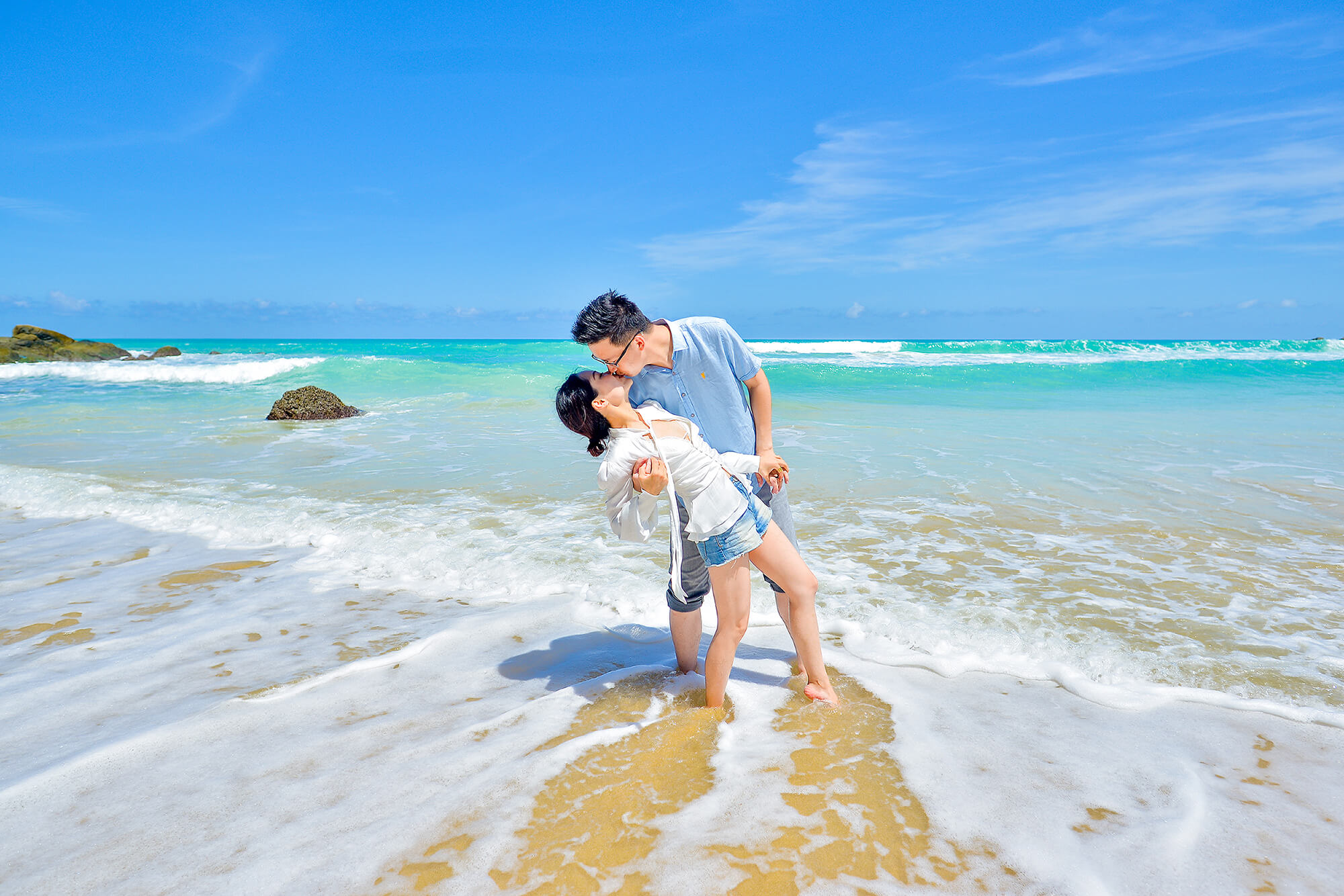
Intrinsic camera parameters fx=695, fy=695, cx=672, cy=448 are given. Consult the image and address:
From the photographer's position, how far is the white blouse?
8.80ft

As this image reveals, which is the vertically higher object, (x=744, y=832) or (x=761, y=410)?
(x=761, y=410)

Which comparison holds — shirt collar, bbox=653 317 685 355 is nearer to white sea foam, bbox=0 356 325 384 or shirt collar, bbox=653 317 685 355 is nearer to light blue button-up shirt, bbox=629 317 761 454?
light blue button-up shirt, bbox=629 317 761 454

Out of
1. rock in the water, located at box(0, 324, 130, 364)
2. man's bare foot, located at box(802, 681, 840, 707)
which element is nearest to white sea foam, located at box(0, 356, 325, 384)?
rock in the water, located at box(0, 324, 130, 364)

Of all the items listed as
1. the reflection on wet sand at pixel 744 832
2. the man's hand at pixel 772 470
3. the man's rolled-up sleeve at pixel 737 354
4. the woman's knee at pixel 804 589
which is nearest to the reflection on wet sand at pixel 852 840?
the reflection on wet sand at pixel 744 832

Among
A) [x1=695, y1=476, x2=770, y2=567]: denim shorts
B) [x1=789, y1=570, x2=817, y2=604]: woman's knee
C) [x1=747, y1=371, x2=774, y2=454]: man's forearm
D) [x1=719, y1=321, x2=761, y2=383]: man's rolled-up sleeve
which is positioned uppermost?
[x1=719, y1=321, x2=761, y2=383]: man's rolled-up sleeve

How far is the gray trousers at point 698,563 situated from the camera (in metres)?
3.29

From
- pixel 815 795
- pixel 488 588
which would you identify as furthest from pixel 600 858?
pixel 488 588

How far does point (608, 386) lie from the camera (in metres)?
2.81

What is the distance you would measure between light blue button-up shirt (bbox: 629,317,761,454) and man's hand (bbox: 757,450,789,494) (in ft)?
0.36

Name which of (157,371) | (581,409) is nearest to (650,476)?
(581,409)

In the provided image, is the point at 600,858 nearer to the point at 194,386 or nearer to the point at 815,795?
the point at 815,795

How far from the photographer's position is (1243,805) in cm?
250

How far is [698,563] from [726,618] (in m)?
0.35

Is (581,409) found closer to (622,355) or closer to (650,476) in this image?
(622,355)
